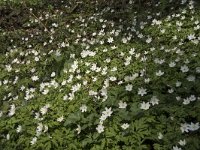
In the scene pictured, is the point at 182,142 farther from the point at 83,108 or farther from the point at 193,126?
the point at 83,108

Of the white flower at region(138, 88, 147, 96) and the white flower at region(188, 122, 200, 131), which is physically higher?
the white flower at region(188, 122, 200, 131)

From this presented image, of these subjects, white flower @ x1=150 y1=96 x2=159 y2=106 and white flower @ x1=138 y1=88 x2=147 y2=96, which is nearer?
white flower @ x1=150 y1=96 x2=159 y2=106

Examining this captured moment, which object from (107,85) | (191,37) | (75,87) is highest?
(191,37)

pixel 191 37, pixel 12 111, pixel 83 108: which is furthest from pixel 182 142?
pixel 12 111

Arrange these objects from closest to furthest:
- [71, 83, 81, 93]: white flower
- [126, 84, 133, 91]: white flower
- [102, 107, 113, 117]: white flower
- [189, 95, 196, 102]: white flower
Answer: [189, 95, 196, 102]: white flower, [102, 107, 113, 117]: white flower, [126, 84, 133, 91]: white flower, [71, 83, 81, 93]: white flower

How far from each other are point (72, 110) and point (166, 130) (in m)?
1.66

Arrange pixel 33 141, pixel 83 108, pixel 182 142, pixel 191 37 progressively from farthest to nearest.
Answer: pixel 191 37 < pixel 83 108 < pixel 33 141 < pixel 182 142

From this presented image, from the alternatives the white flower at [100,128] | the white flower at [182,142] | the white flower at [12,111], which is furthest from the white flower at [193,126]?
the white flower at [12,111]

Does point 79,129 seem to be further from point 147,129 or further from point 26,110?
point 26,110

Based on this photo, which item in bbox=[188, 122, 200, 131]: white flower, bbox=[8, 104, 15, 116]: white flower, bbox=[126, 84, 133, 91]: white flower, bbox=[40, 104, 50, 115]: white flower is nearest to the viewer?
bbox=[188, 122, 200, 131]: white flower

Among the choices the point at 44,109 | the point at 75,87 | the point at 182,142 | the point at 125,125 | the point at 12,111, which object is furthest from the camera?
the point at 12,111

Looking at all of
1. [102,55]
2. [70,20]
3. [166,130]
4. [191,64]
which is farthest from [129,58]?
[70,20]

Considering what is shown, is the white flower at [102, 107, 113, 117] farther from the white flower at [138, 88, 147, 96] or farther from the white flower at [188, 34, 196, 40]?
the white flower at [188, 34, 196, 40]

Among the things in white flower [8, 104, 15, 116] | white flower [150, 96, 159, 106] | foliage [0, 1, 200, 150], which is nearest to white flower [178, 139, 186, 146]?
foliage [0, 1, 200, 150]
